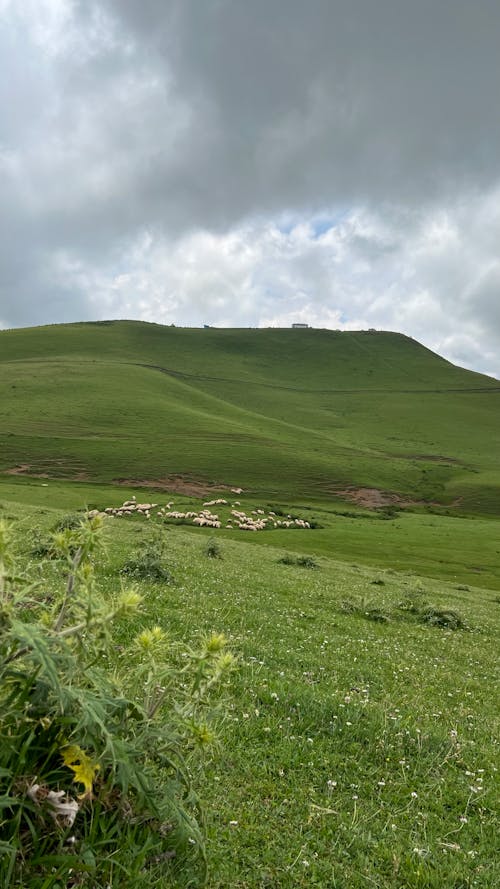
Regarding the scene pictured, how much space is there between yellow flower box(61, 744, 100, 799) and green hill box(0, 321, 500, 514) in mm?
75041

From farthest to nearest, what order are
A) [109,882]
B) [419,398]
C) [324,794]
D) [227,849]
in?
[419,398], [324,794], [227,849], [109,882]

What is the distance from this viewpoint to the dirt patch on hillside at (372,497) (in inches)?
3118

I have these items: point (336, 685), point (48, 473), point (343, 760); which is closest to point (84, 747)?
point (343, 760)

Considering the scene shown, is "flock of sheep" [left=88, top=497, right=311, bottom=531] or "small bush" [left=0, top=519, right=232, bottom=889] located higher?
"small bush" [left=0, top=519, right=232, bottom=889]

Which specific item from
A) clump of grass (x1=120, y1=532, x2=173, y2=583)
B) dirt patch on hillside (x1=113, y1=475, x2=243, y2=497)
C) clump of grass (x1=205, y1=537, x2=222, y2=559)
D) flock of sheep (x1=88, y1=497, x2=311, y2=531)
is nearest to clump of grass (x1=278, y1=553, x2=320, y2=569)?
clump of grass (x1=205, y1=537, x2=222, y2=559)

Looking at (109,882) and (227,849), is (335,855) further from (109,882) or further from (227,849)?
(109,882)

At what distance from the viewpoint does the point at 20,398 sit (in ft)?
384

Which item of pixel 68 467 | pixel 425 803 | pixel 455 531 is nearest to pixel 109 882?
pixel 425 803

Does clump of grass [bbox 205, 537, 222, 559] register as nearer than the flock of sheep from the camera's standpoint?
Yes

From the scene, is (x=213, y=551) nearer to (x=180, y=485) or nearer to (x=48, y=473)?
(x=180, y=485)

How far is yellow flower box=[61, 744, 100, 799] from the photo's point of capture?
2.85 metres

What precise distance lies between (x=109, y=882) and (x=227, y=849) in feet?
5.57

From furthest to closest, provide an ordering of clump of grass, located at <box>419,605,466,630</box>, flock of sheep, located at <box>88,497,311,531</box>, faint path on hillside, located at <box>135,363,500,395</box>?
faint path on hillside, located at <box>135,363,500,395</box> < flock of sheep, located at <box>88,497,311,531</box> < clump of grass, located at <box>419,605,466,630</box>

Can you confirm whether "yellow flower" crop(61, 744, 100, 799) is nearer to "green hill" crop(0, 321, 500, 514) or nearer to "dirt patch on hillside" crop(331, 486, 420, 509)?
"green hill" crop(0, 321, 500, 514)
